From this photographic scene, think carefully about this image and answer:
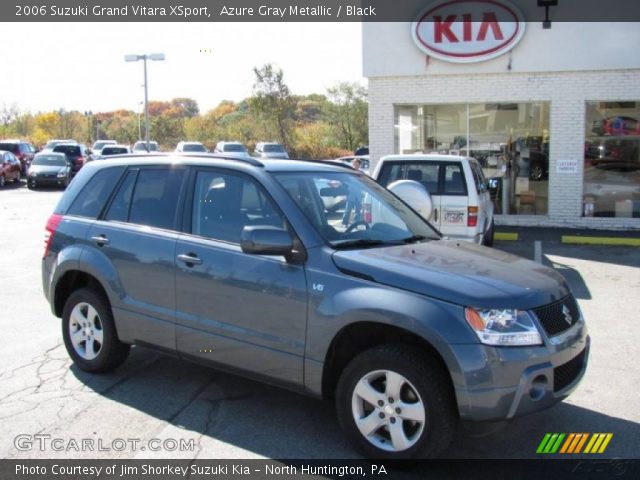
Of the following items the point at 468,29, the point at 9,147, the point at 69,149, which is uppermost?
the point at 468,29

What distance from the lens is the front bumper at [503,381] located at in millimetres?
3662

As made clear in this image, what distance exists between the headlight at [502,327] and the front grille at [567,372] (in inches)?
10.7

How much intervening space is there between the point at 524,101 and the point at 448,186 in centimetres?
576

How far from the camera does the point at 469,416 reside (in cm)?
371

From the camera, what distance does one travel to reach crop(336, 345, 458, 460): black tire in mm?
3771

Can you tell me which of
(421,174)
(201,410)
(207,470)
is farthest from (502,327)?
(421,174)

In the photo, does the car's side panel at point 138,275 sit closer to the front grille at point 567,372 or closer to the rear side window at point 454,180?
the front grille at point 567,372

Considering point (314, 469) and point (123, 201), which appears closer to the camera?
point (314, 469)

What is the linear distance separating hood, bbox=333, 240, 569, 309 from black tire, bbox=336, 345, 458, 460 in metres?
0.41

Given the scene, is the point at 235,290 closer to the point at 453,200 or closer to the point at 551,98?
the point at 453,200

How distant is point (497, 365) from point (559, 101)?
12207 millimetres

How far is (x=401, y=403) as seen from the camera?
390cm

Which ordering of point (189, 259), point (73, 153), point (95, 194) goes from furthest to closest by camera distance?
point (73, 153) < point (95, 194) < point (189, 259)

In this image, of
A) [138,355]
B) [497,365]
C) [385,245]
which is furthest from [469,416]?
[138,355]
